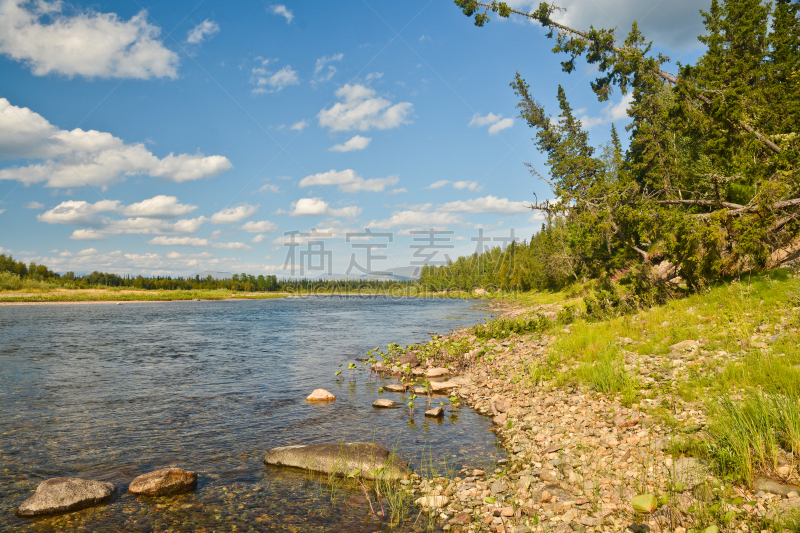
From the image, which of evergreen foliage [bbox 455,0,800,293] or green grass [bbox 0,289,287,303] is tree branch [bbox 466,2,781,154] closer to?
evergreen foliage [bbox 455,0,800,293]

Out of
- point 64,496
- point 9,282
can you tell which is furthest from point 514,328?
point 9,282

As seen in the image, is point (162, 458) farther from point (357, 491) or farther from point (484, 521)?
point (484, 521)

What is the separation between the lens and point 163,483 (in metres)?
8.10

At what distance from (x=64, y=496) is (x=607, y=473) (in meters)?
10.0

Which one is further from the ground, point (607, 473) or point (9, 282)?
point (9, 282)

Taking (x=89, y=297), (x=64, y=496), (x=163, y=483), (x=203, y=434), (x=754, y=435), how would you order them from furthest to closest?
(x=89, y=297) → (x=203, y=434) → (x=163, y=483) → (x=64, y=496) → (x=754, y=435)

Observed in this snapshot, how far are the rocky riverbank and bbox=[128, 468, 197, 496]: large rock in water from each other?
Answer: 4614mm

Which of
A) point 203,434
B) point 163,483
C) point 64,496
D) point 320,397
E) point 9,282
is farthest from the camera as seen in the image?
point 9,282

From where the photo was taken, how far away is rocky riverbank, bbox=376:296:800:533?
560cm

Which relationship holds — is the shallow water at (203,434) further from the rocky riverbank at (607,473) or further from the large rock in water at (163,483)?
the rocky riverbank at (607,473)

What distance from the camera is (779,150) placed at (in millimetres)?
17359

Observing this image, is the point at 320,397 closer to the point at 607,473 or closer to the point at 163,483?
the point at 163,483

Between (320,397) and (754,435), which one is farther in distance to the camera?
(320,397)

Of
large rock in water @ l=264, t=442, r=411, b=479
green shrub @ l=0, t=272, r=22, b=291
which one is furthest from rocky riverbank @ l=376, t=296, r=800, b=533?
green shrub @ l=0, t=272, r=22, b=291
